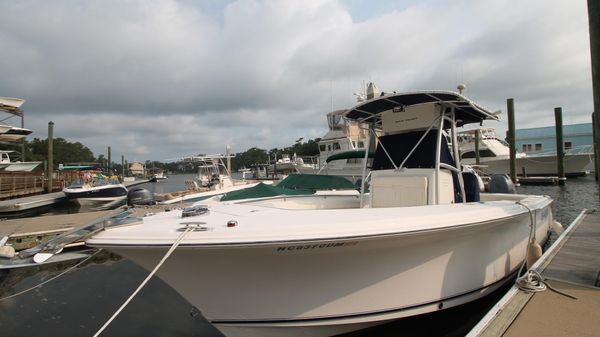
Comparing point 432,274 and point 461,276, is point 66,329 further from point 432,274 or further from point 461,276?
point 461,276

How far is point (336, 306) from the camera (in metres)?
3.38

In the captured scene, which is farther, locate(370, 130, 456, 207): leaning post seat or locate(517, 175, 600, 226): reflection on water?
locate(517, 175, 600, 226): reflection on water

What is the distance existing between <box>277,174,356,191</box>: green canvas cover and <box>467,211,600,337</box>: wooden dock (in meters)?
3.80

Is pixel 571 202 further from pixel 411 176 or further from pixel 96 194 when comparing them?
pixel 96 194

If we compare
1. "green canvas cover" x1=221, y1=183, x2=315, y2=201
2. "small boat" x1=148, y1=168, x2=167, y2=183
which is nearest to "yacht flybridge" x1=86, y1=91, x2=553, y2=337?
"green canvas cover" x1=221, y1=183, x2=315, y2=201

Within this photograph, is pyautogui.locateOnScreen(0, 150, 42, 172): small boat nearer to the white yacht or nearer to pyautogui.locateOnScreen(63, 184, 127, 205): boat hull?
pyautogui.locateOnScreen(63, 184, 127, 205): boat hull

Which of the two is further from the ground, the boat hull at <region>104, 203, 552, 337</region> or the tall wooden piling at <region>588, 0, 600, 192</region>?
the tall wooden piling at <region>588, 0, 600, 192</region>

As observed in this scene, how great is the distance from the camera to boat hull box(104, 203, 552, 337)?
3105 millimetres

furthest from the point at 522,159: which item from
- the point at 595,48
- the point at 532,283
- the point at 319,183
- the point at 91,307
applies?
the point at 91,307

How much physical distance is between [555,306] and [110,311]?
5558 mm

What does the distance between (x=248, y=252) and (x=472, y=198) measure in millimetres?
4160

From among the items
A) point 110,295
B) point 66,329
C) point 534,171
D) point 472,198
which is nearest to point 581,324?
point 472,198

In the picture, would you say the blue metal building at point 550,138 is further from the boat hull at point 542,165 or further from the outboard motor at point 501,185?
the outboard motor at point 501,185

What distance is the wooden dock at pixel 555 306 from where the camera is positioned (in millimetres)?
2830
